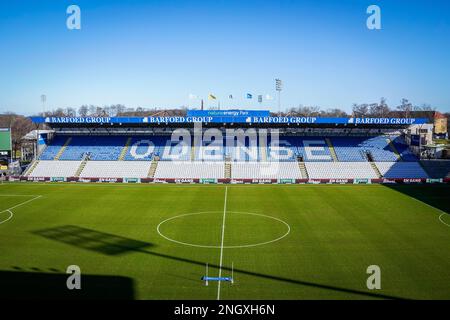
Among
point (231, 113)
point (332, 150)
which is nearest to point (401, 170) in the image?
point (332, 150)

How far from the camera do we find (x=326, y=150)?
54281 millimetres

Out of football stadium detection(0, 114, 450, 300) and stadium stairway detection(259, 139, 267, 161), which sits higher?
stadium stairway detection(259, 139, 267, 161)

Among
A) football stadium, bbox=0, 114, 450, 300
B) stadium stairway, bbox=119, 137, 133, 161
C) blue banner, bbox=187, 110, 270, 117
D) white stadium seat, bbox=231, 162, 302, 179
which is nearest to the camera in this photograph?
football stadium, bbox=0, 114, 450, 300

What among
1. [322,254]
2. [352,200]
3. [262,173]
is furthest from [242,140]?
[322,254]

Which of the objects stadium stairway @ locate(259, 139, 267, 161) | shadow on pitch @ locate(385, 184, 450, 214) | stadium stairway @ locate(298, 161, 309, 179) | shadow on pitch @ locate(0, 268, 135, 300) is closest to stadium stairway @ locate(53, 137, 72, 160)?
stadium stairway @ locate(259, 139, 267, 161)

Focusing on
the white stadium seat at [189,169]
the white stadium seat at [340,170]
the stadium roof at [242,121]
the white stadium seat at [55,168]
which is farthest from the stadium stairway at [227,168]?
the white stadium seat at [55,168]

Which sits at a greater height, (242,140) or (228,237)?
(242,140)

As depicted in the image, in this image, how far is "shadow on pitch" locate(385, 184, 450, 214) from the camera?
34.0 m

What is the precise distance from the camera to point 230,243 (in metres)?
22.9

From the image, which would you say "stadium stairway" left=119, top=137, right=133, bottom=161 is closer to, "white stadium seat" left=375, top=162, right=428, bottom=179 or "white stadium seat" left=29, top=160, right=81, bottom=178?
"white stadium seat" left=29, top=160, right=81, bottom=178

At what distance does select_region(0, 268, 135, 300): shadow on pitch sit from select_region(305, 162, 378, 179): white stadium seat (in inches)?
1406

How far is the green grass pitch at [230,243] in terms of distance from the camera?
16766 millimetres

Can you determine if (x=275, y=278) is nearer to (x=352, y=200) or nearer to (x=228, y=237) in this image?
(x=228, y=237)
